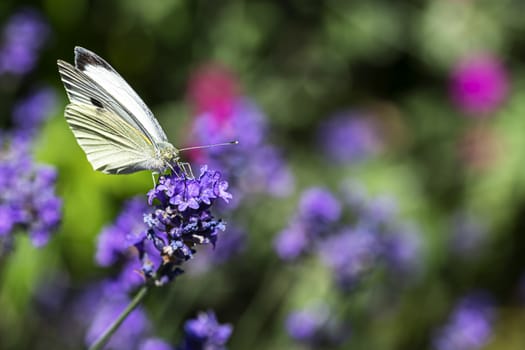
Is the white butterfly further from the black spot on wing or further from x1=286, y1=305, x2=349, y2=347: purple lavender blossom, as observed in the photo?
x1=286, y1=305, x2=349, y2=347: purple lavender blossom

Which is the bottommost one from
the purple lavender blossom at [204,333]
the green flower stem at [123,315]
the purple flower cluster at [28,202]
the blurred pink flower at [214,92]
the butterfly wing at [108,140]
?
the green flower stem at [123,315]

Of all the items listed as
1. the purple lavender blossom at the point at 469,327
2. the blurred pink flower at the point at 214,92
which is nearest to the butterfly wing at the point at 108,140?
the blurred pink flower at the point at 214,92

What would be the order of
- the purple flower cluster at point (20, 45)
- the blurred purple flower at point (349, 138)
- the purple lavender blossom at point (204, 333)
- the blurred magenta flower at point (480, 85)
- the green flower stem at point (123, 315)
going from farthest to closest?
1. the blurred purple flower at point (349, 138)
2. the blurred magenta flower at point (480, 85)
3. the purple flower cluster at point (20, 45)
4. the purple lavender blossom at point (204, 333)
5. the green flower stem at point (123, 315)

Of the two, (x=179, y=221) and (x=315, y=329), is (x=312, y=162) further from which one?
(x=179, y=221)

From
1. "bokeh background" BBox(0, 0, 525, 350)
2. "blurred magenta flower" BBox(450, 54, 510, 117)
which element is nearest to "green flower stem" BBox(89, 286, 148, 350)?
"bokeh background" BBox(0, 0, 525, 350)

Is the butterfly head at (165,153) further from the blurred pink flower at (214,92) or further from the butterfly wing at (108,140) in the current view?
the blurred pink flower at (214,92)

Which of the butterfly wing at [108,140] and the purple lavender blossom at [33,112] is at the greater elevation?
the purple lavender blossom at [33,112]
